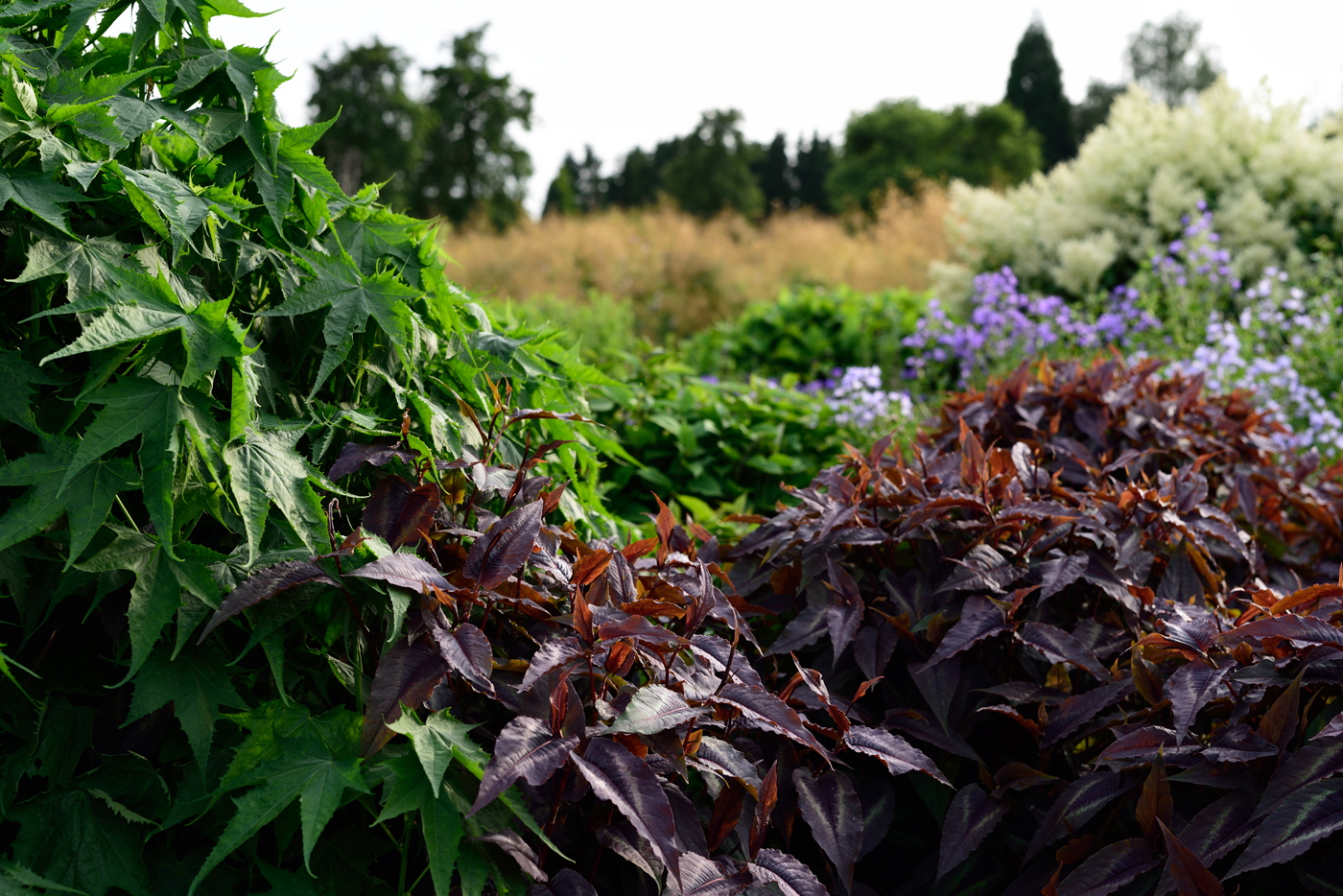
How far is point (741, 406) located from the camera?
363 centimetres

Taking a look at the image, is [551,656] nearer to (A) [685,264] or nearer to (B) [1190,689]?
(B) [1190,689]

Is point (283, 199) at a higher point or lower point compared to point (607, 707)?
higher

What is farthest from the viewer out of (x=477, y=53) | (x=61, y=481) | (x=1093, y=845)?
(x=477, y=53)

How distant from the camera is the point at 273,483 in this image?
1.23 m

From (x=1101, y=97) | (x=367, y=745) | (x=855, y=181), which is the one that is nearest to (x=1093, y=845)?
(x=367, y=745)

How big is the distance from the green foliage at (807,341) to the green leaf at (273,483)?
19.0 feet

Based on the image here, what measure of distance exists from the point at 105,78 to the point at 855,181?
37467 mm

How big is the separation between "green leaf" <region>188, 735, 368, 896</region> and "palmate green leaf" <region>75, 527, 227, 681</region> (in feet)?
0.75

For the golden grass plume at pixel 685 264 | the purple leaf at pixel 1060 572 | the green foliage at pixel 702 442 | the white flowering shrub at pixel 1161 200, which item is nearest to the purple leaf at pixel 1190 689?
the purple leaf at pixel 1060 572

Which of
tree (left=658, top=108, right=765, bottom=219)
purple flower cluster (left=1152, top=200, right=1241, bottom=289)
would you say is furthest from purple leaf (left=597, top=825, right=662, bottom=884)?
tree (left=658, top=108, right=765, bottom=219)

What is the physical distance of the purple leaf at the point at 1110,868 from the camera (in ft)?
4.27

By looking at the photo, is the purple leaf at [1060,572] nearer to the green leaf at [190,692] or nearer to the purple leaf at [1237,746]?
the purple leaf at [1237,746]

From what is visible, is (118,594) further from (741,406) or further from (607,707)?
(741,406)

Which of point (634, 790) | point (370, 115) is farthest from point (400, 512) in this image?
point (370, 115)
